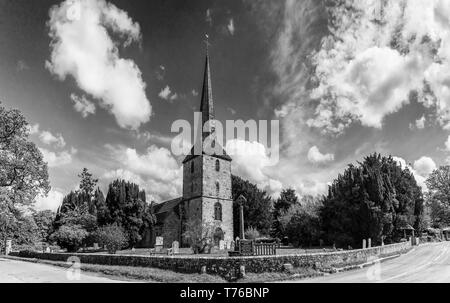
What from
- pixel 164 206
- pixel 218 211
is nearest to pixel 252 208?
pixel 218 211

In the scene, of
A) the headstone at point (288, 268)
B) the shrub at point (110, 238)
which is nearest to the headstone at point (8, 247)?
the shrub at point (110, 238)

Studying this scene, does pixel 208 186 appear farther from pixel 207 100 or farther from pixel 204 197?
pixel 207 100

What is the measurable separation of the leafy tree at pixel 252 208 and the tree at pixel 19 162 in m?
29.5

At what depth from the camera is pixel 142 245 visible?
45312 mm

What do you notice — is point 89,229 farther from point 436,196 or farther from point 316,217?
point 436,196

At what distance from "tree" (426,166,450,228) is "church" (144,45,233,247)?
31.8m

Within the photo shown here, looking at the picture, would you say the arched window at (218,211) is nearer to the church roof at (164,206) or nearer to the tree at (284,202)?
the church roof at (164,206)

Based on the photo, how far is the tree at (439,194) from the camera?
155ft

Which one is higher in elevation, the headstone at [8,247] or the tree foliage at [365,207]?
the tree foliage at [365,207]

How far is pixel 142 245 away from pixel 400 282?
3921 centimetres

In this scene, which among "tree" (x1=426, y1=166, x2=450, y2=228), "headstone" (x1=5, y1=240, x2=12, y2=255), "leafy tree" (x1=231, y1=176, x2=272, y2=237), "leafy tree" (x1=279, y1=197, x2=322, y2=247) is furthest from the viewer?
"leafy tree" (x1=231, y1=176, x2=272, y2=237)

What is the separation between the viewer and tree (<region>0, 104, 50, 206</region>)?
23.3 metres

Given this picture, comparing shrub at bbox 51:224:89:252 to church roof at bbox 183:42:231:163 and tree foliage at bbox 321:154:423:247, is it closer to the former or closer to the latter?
church roof at bbox 183:42:231:163

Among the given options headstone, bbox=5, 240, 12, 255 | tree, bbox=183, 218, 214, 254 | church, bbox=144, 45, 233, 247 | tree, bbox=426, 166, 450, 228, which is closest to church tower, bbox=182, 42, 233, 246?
church, bbox=144, 45, 233, 247
